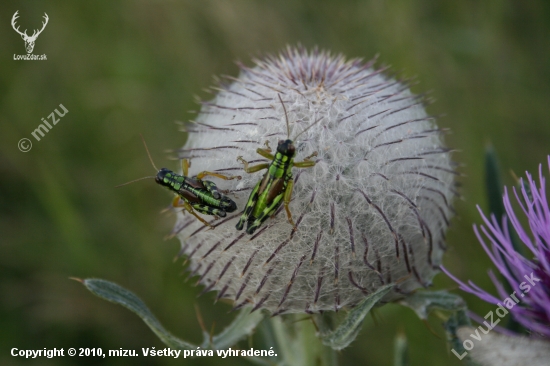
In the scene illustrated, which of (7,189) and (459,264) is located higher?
(7,189)

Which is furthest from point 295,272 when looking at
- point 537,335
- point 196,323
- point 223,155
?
point 196,323

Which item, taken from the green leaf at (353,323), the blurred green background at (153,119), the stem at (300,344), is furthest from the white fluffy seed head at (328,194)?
the blurred green background at (153,119)

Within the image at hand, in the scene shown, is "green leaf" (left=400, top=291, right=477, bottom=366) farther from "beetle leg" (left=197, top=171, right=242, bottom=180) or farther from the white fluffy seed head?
"beetle leg" (left=197, top=171, right=242, bottom=180)

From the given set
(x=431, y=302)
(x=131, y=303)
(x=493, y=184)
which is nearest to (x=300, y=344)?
(x=431, y=302)

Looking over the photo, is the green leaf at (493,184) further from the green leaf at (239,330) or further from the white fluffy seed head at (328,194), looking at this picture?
the green leaf at (239,330)

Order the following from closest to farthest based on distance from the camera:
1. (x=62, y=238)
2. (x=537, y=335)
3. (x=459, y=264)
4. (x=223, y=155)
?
(x=537, y=335)
(x=223, y=155)
(x=459, y=264)
(x=62, y=238)

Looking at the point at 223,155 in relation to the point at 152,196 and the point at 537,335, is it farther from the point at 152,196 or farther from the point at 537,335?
the point at 152,196
